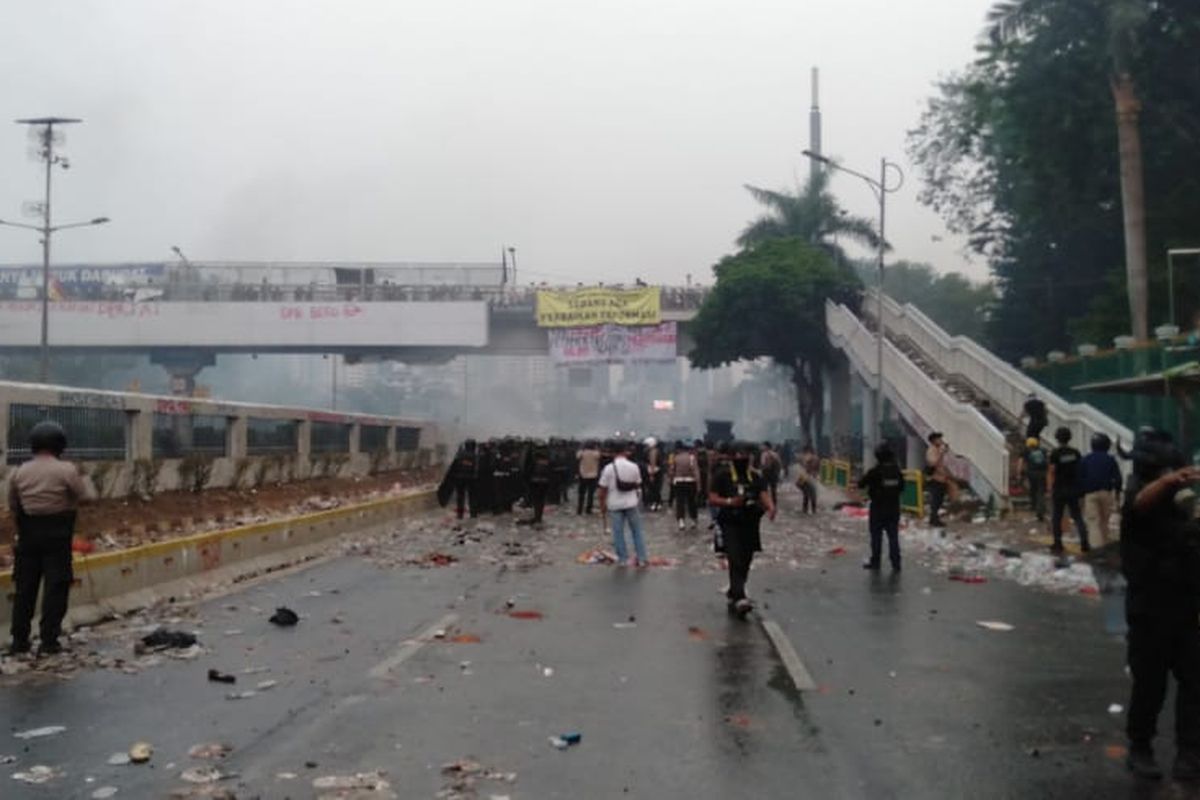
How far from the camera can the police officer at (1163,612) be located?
6.16 metres

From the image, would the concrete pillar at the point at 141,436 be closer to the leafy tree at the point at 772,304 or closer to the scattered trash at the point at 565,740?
the scattered trash at the point at 565,740

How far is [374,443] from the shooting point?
4669cm

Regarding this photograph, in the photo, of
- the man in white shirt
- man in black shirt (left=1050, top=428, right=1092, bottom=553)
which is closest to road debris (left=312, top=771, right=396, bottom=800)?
→ the man in white shirt

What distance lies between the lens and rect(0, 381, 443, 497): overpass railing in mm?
20719

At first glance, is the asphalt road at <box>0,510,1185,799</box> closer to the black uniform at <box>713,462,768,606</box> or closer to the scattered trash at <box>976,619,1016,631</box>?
the scattered trash at <box>976,619,1016,631</box>

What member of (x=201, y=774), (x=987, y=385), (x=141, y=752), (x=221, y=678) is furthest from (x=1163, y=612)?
(x=987, y=385)

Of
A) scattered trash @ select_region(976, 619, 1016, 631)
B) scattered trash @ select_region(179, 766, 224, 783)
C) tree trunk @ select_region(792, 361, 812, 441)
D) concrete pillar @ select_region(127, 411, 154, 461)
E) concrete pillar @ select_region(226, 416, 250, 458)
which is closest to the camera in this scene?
scattered trash @ select_region(179, 766, 224, 783)

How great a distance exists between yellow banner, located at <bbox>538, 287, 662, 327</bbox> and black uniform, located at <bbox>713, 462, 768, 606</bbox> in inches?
1685

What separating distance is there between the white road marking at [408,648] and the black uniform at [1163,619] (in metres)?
4.96

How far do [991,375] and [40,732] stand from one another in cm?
3056

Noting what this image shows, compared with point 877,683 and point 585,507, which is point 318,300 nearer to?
point 585,507

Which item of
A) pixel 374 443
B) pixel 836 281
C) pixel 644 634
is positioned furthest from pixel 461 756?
pixel 836 281

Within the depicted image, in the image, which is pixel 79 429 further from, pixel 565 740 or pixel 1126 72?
pixel 1126 72

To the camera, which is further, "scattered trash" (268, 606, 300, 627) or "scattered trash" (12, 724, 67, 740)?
"scattered trash" (268, 606, 300, 627)
